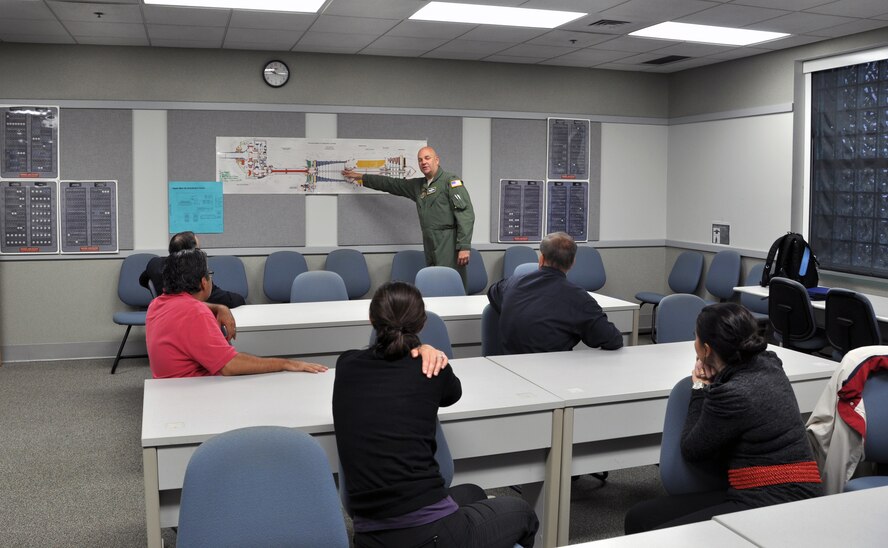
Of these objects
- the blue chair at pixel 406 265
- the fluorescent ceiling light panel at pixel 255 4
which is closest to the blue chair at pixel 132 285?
the blue chair at pixel 406 265

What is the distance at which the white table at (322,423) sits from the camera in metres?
2.45

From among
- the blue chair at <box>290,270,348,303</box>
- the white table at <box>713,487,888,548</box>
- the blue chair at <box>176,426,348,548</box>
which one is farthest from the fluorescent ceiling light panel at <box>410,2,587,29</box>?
the white table at <box>713,487,888,548</box>

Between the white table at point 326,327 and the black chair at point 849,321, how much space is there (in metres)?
1.22

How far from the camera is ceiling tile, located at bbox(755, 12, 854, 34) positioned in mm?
5375

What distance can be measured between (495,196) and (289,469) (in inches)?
234

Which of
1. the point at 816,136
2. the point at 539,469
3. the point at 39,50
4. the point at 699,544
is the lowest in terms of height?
the point at 539,469

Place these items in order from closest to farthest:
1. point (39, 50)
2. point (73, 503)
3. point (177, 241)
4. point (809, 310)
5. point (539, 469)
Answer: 1. point (539, 469)
2. point (73, 503)
3. point (177, 241)
4. point (809, 310)
5. point (39, 50)

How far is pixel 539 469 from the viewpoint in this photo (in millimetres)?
3035

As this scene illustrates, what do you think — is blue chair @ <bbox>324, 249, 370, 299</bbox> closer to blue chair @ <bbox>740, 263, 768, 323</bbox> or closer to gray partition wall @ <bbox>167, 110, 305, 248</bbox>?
gray partition wall @ <bbox>167, 110, 305, 248</bbox>

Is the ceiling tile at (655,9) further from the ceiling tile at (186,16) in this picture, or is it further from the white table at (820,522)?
the white table at (820,522)

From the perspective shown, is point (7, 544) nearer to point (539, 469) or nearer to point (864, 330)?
point (539, 469)

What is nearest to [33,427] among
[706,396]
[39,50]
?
[39,50]

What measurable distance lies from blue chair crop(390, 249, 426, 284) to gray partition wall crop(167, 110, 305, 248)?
0.89 m

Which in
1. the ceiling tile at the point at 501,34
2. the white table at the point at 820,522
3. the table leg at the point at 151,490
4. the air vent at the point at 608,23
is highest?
the ceiling tile at the point at 501,34
